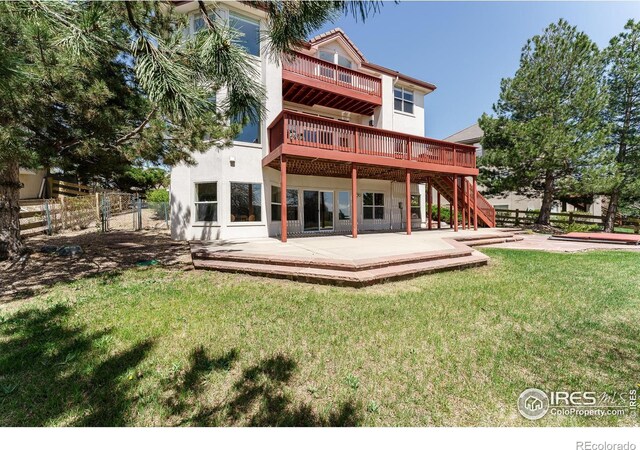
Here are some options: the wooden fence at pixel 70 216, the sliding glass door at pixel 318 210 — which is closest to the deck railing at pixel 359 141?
the sliding glass door at pixel 318 210

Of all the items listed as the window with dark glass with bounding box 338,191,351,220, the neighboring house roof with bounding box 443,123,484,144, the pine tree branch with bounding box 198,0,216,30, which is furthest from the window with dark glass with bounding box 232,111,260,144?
the neighboring house roof with bounding box 443,123,484,144

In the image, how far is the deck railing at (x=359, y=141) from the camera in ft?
30.6

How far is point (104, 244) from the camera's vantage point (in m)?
9.54

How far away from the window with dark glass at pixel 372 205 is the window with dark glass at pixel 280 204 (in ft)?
13.7

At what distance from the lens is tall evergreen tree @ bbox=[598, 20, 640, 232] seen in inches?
620

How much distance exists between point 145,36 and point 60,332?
3685 mm

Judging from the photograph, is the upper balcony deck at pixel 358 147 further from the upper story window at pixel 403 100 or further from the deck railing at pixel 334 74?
the upper story window at pixel 403 100

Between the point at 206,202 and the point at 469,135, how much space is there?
92.5 ft

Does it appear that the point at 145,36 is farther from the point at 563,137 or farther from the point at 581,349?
the point at 563,137

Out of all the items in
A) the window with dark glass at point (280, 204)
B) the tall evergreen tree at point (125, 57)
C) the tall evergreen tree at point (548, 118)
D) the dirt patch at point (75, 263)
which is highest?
the tall evergreen tree at point (548, 118)

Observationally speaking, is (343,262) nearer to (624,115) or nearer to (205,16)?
(205,16)

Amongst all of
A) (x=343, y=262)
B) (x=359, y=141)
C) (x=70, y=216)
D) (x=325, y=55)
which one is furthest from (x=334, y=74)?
(x=70, y=216)

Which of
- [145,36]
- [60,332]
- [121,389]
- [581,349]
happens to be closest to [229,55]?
[145,36]

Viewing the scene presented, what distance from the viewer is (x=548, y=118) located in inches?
575
